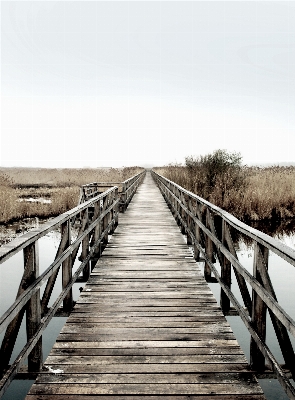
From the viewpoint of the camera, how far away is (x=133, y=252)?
684cm

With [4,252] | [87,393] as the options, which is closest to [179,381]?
[87,393]

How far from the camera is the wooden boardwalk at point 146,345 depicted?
2568 millimetres

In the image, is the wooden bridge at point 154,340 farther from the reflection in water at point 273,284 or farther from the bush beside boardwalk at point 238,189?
the bush beside boardwalk at point 238,189

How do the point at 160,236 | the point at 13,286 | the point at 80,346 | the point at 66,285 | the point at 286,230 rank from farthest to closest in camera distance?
the point at 286,230 < the point at 160,236 < the point at 13,286 < the point at 66,285 < the point at 80,346

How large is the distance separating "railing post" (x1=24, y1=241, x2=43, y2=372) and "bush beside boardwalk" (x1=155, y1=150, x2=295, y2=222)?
1119 cm

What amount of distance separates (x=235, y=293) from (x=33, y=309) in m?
5.35

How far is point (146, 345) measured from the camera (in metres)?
3.21

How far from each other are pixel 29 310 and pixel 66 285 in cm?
112

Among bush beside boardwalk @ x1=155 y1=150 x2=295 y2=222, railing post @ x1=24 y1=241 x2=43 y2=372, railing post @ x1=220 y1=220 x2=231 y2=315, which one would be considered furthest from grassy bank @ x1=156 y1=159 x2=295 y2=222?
railing post @ x1=24 y1=241 x2=43 y2=372

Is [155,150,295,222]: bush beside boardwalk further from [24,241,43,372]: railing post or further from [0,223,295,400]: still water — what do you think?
[24,241,43,372]: railing post

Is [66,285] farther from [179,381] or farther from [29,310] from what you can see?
[179,381]

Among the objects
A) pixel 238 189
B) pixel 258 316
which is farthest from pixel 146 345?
pixel 238 189

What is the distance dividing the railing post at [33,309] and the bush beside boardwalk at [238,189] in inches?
441

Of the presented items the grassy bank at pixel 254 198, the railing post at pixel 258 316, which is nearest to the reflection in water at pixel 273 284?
the grassy bank at pixel 254 198
